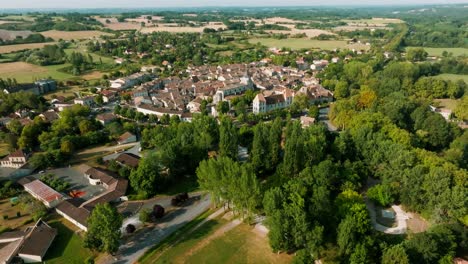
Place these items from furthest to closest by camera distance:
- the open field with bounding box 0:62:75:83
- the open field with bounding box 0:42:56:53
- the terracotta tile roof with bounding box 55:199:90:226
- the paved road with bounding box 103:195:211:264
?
the open field with bounding box 0:42:56:53 → the open field with bounding box 0:62:75:83 → the terracotta tile roof with bounding box 55:199:90:226 → the paved road with bounding box 103:195:211:264

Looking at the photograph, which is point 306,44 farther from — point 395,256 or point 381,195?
point 395,256

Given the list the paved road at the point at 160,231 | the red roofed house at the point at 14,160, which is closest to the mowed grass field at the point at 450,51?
the paved road at the point at 160,231

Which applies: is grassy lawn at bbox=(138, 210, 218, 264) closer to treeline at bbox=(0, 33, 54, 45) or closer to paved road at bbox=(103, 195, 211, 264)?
paved road at bbox=(103, 195, 211, 264)

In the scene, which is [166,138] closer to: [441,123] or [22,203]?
[22,203]

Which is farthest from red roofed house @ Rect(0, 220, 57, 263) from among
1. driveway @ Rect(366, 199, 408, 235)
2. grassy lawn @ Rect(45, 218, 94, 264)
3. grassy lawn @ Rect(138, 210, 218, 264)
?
driveway @ Rect(366, 199, 408, 235)

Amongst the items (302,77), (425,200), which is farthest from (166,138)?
(302,77)

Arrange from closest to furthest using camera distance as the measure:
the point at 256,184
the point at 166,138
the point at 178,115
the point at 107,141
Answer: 1. the point at 256,184
2. the point at 166,138
3. the point at 107,141
4. the point at 178,115
